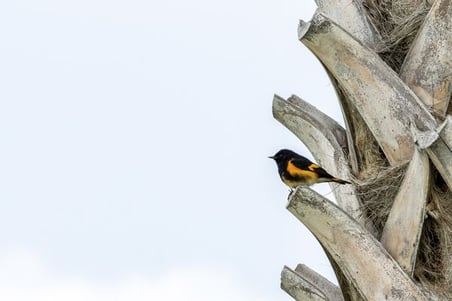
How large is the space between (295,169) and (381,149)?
159 cm

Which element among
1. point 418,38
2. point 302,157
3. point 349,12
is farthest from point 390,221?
point 302,157

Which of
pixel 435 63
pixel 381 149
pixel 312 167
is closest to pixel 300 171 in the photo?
pixel 312 167

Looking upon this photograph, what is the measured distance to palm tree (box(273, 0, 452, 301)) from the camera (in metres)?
3.89

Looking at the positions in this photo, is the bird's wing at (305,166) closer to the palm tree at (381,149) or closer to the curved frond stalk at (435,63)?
the palm tree at (381,149)

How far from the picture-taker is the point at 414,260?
3.93 metres

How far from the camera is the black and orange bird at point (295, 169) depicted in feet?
18.2

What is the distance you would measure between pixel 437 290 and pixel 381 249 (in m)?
0.26

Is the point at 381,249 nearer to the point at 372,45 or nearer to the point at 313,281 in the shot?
the point at 313,281

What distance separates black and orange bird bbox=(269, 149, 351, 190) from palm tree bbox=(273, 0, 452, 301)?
77cm

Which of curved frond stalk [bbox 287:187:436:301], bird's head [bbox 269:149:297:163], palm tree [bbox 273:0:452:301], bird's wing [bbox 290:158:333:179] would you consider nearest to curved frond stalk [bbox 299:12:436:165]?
palm tree [bbox 273:0:452:301]

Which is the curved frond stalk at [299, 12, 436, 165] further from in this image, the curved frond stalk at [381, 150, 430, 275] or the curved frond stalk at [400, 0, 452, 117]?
the curved frond stalk at [381, 150, 430, 275]

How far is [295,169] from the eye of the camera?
5.90 metres

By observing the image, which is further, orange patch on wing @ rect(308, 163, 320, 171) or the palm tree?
orange patch on wing @ rect(308, 163, 320, 171)

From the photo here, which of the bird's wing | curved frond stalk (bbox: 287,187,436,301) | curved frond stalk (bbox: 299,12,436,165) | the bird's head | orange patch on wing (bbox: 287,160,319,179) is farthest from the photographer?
the bird's head
